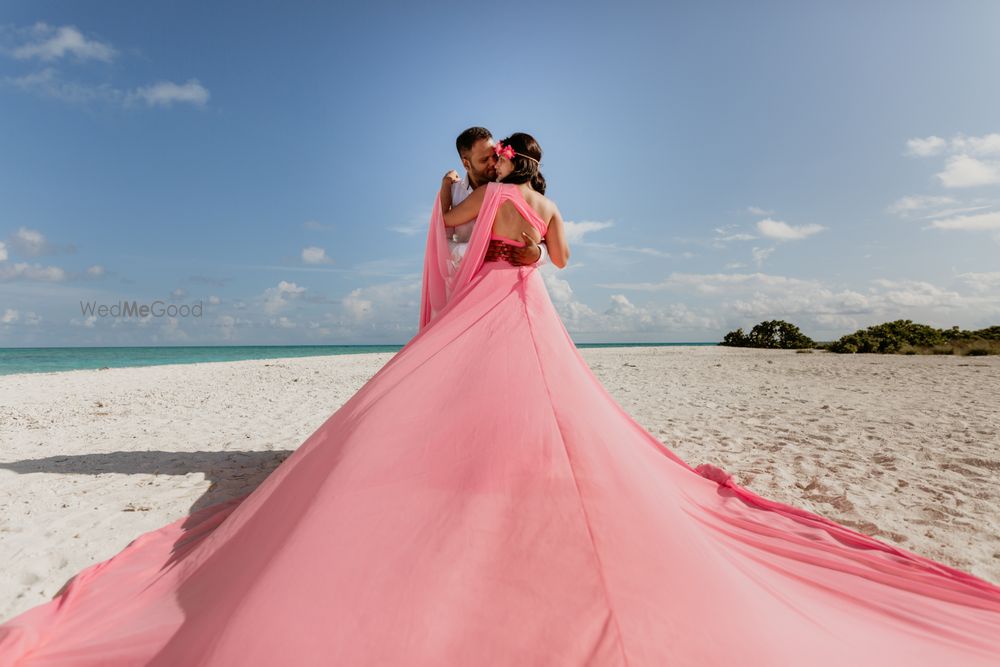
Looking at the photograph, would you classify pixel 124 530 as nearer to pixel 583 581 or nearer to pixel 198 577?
pixel 198 577

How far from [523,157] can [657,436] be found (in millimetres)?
4243

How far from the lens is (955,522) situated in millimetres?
3457

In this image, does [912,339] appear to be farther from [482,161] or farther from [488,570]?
[488,570]

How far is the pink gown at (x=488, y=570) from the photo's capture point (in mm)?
1460

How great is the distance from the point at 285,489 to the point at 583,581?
4.16ft

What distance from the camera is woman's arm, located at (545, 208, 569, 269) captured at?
2926 millimetres

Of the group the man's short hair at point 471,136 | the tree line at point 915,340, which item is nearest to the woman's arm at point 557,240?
the man's short hair at point 471,136

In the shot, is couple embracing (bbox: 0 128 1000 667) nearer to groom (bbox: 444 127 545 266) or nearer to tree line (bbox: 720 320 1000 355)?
groom (bbox: 444 127 545 266)

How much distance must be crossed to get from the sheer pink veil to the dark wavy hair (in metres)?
0.15

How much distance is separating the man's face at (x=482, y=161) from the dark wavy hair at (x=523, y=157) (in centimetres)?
9

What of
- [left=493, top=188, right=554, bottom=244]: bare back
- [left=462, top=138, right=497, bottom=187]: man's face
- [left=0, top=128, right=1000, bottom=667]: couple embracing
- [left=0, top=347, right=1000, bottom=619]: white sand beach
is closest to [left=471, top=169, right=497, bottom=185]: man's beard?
[left=462, top=138, right=497, bottom=187]: man's face

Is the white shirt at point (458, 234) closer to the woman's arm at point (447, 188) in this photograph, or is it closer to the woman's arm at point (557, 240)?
the woman's arm at point (447, 188)

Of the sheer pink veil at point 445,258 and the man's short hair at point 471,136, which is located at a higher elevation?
the man's short hair at point 471,136

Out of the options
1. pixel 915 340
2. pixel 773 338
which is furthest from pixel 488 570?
pixel 773 338
